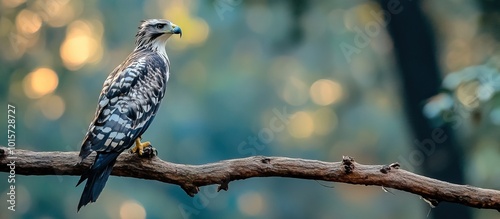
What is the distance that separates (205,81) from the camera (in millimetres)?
4293

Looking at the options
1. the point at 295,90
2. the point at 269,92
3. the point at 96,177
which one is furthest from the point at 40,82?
the point at 96,177

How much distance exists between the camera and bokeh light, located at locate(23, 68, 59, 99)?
13.3ft

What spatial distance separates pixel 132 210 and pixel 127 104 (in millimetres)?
1675

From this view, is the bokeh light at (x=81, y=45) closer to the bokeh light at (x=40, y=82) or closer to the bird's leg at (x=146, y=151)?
the bokeh light at (x=40, y=82)

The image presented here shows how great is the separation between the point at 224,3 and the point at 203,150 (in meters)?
0.85

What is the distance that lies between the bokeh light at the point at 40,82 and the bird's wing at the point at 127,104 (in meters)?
1.33

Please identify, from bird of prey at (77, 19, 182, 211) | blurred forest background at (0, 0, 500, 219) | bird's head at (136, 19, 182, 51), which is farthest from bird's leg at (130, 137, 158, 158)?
blurred forest background at (0, 0, 500, 219)

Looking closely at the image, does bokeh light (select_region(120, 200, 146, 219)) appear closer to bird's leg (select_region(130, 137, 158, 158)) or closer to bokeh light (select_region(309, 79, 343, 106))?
bokeh light (select_region(309, 79, 343, 106))

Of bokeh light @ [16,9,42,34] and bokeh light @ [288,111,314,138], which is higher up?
bokeh light @ [288,111,314,138]

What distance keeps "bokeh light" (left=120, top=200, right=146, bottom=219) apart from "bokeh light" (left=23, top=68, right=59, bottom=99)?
755mm

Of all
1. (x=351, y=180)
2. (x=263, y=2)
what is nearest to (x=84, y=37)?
(x=263, y=2)

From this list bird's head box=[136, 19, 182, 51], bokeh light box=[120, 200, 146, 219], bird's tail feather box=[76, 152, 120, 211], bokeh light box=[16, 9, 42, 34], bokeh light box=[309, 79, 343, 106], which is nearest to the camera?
bird's tail feather box=[76, 152, 120, 211]

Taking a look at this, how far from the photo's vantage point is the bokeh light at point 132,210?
4.17 meters

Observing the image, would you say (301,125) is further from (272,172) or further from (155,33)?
(272,172)
